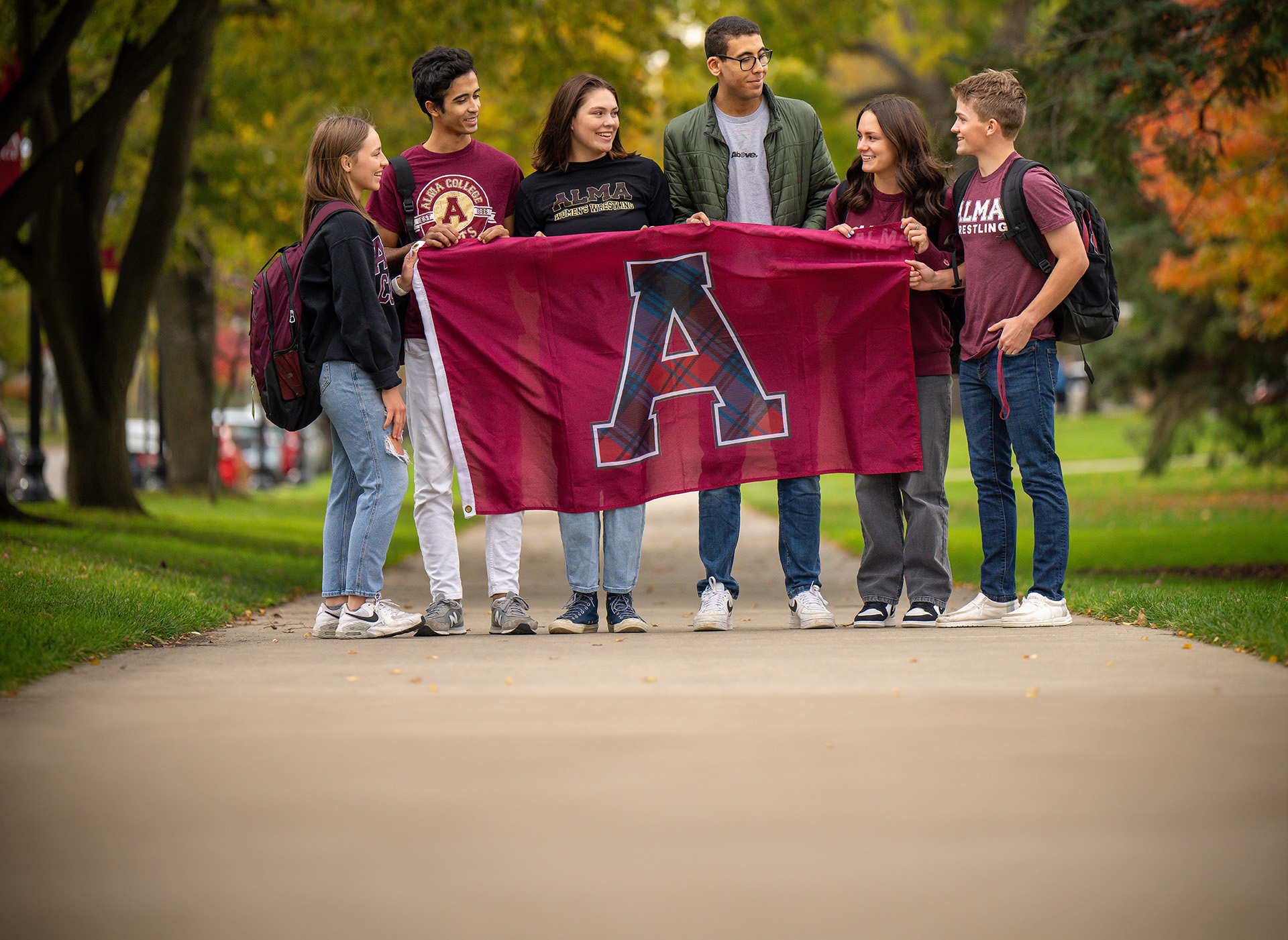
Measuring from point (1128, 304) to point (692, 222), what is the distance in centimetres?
2075

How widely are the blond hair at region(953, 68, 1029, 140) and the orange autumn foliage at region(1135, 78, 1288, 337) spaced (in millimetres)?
4926

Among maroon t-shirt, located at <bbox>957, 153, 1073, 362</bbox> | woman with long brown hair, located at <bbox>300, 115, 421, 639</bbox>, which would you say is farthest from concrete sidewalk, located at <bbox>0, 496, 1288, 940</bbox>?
maroon t-shirt, located at <bbox>957, 153, 1073, 362</bbox>

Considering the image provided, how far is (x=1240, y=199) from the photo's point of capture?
14805mm

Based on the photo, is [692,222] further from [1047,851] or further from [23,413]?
[23,413]

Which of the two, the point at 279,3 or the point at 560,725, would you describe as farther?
the point at 279,3

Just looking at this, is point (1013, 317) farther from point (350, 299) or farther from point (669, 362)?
point (350, 299)

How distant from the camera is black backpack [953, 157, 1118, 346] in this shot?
6309 millimetres

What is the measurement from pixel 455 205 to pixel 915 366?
7.47 feet

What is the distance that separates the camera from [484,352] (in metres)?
6.74

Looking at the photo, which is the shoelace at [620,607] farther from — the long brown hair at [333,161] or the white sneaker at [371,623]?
the long brown hair at [333,161]

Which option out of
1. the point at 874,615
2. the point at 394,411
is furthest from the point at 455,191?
the point at 874,615

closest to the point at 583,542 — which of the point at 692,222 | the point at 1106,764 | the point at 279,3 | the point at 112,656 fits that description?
the point at 692,222

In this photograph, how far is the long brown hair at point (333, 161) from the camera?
643cm

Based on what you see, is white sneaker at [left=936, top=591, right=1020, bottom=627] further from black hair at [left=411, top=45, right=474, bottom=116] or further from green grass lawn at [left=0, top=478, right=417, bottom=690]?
green grass lawn at [left=0, top=478, right=417, bottom=690]
